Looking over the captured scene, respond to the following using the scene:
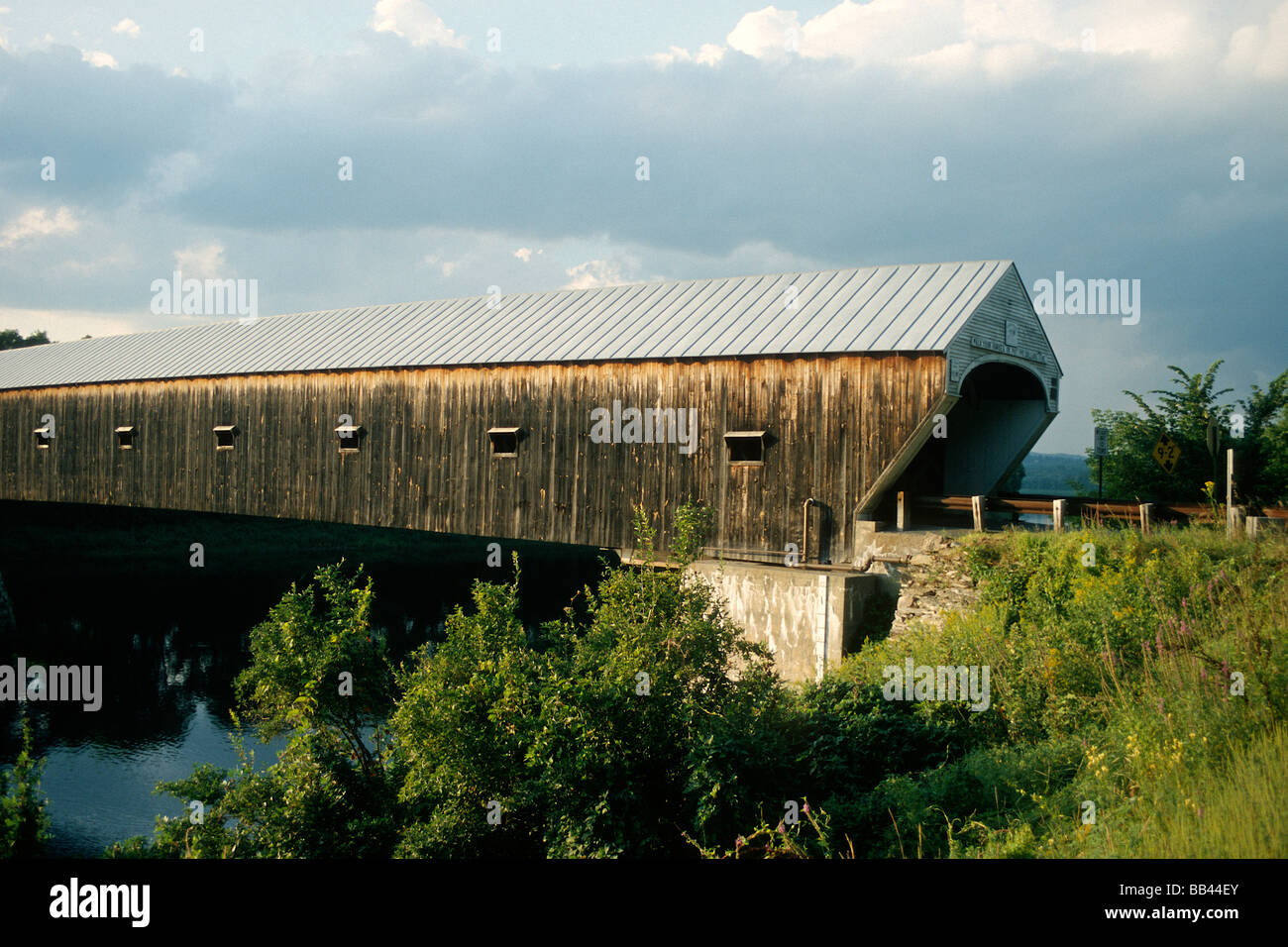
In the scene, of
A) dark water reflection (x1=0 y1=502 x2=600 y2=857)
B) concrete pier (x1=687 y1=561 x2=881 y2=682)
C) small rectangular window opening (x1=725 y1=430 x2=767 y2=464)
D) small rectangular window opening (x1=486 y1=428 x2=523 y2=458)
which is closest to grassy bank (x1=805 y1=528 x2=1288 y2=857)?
concrete pier (x1=687 y1=561 x2=881 y2=682)

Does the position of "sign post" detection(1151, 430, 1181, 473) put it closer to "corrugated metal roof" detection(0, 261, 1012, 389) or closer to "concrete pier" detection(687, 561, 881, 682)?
"corrugated metal roof" detection(0, 261, 1012, 389)

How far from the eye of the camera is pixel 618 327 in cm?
1360

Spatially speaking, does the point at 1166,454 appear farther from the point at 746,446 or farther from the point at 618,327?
the point at 618,327

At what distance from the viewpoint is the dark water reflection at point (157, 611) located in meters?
13.0

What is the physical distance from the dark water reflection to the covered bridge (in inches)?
146

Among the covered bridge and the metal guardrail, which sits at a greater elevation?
the covered bridge

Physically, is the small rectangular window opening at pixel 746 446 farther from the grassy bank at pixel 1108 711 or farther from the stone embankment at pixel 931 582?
the grassy bank at pixel 1108 711

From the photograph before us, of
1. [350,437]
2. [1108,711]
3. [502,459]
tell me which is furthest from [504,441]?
[1108,711]

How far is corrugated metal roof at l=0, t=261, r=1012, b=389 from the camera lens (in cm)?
1120

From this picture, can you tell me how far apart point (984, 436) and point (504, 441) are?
23.8 ft

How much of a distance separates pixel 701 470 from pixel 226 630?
49.5ft
